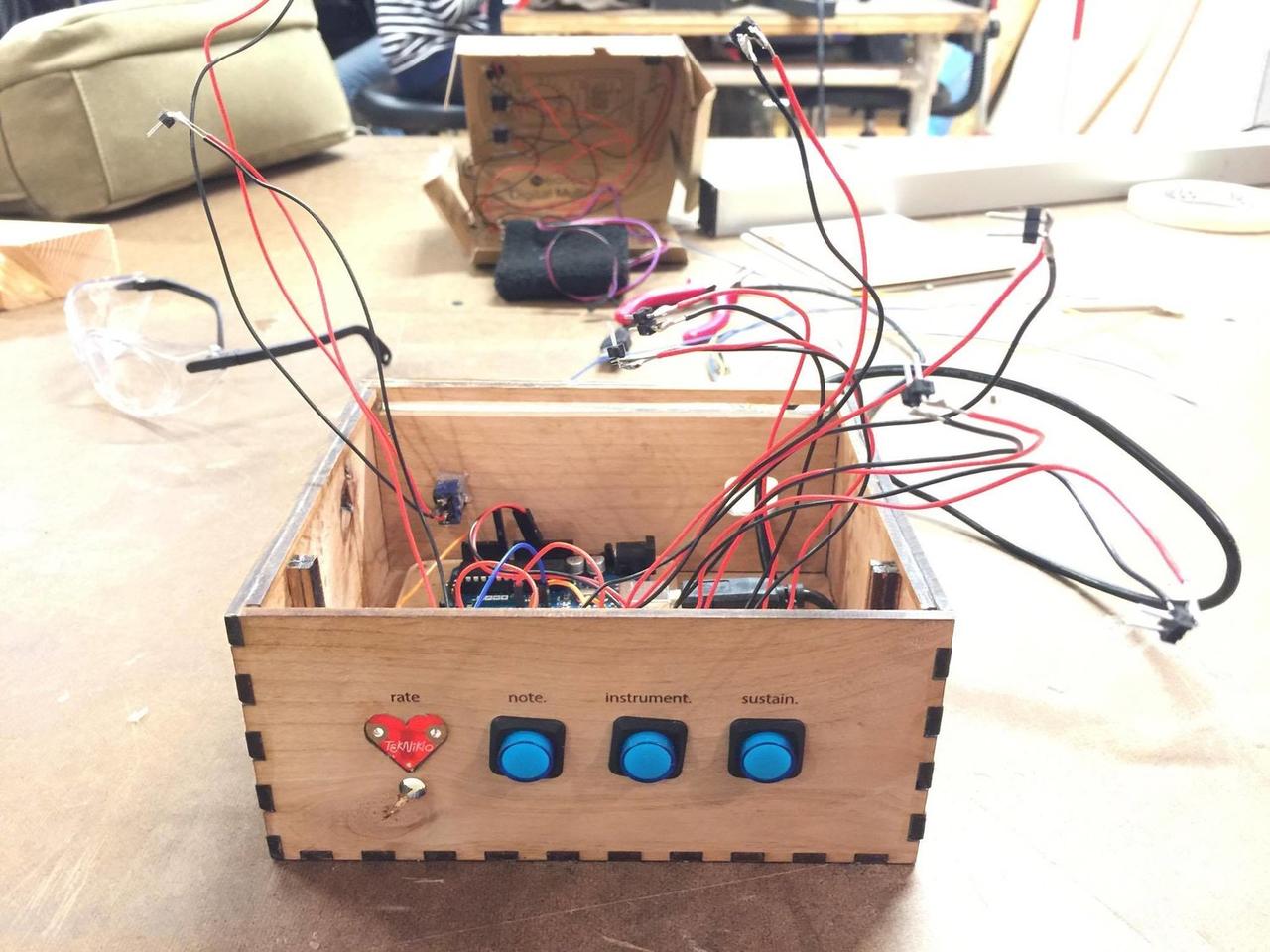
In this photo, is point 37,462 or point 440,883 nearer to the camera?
point 440,883

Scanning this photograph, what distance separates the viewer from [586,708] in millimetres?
516

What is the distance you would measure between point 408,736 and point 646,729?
124 millimetres

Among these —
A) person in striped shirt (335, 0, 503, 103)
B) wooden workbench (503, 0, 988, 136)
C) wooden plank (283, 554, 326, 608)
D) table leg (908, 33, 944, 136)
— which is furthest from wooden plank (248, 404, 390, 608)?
table leg (908, 33, 944, 136)

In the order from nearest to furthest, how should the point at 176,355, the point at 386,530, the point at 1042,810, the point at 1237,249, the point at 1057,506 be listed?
the point at 1042,810 → the point at 386,530 → the point at 1057,506 → the point at 176,355 → the point at 1237,249

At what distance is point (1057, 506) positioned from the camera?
3.06 feet

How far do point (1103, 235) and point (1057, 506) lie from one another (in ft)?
3.04

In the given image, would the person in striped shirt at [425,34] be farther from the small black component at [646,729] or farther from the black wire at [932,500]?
the small black component at [646,729]

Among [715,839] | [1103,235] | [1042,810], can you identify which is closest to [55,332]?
[715,839]

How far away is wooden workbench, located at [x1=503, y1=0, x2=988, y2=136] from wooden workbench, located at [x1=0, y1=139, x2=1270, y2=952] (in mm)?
1739

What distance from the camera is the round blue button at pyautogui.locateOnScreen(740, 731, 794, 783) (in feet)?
1.67

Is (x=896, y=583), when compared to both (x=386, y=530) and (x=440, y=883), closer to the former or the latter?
(x=440, y=883)

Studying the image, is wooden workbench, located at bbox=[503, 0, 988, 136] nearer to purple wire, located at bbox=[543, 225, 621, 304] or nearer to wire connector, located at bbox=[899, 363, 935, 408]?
purple wire, located at bbox=[543, 225, 621, 304]

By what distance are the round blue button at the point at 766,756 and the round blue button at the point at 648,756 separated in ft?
0.12

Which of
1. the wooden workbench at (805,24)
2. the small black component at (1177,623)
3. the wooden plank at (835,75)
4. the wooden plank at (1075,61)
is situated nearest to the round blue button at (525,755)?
the small black component at (1177,623)
